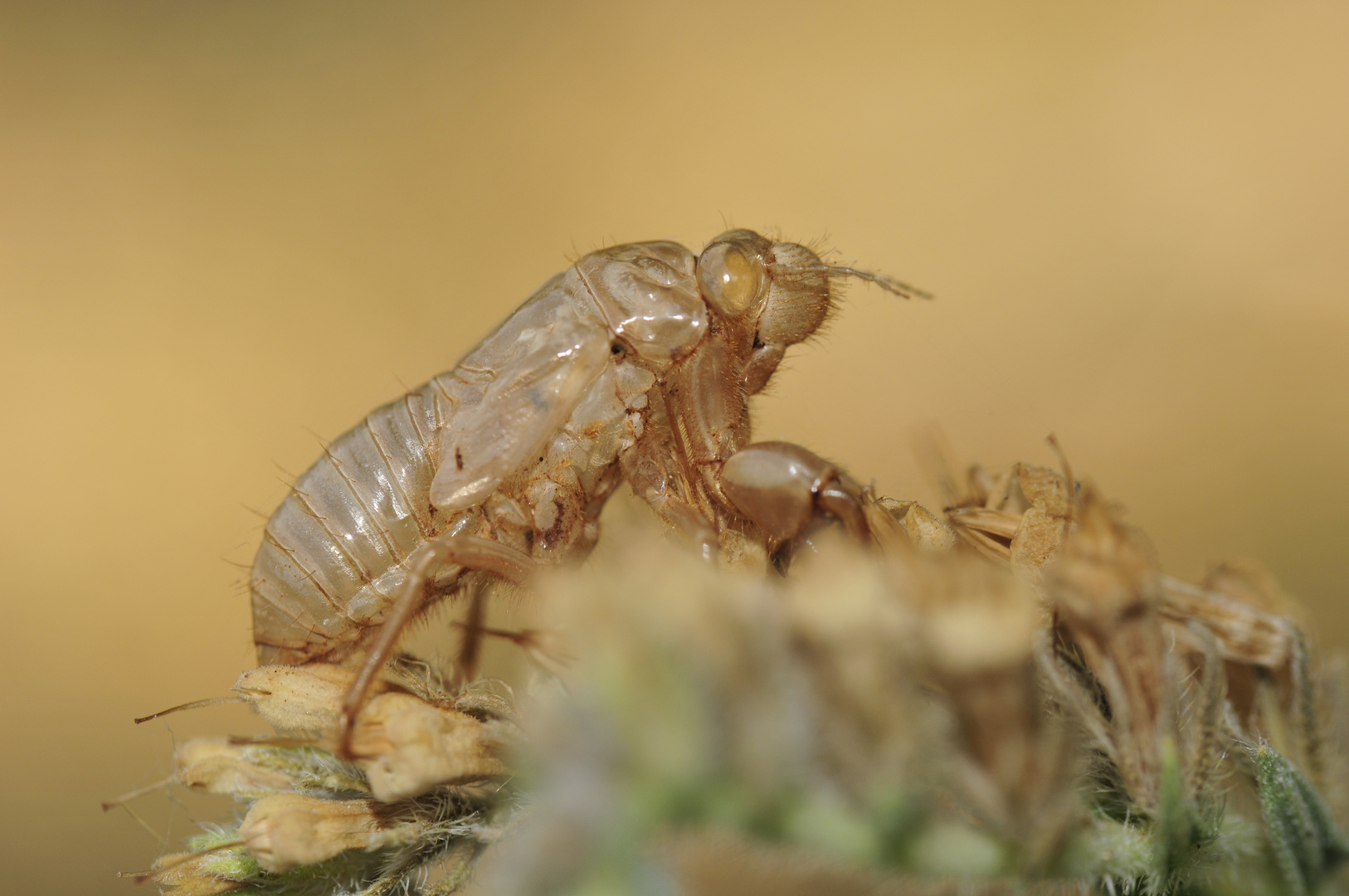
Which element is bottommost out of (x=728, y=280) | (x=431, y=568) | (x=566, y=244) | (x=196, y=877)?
(x=196, y=877)

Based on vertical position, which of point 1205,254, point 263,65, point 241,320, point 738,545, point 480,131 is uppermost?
point 263,65

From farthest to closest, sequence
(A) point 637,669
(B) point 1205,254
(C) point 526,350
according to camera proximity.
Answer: (B) point 1205,254
(C) point 526,350
(A) point 637,669

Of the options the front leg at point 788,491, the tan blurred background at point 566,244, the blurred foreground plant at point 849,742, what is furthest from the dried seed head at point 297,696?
the tan blurred background at point 566,244

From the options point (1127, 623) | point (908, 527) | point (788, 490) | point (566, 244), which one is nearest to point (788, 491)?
point (788, 490)

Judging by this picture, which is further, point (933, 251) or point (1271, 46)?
point (933, 251)

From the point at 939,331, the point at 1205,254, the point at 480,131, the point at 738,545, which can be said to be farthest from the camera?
the point at 480,131

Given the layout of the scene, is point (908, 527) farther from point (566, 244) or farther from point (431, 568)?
point (566, 244)

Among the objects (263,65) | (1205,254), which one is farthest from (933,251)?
(263,65)

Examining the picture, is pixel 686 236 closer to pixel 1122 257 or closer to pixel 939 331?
pixel 939 331
